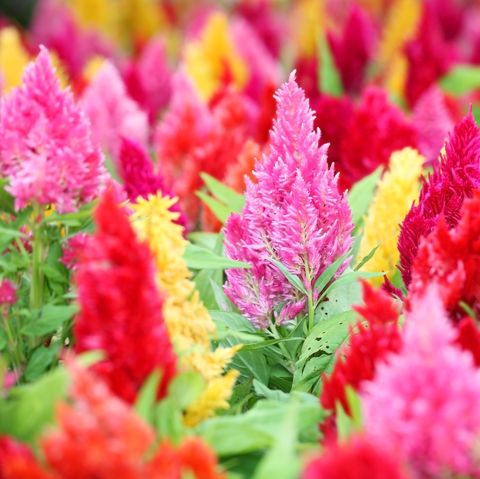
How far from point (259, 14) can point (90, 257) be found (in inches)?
196

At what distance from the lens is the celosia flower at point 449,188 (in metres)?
1.64

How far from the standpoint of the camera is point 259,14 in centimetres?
600

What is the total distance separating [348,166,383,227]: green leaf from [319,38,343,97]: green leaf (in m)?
1.53

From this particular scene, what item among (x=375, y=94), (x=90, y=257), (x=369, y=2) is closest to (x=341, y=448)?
(x=90, y=257)

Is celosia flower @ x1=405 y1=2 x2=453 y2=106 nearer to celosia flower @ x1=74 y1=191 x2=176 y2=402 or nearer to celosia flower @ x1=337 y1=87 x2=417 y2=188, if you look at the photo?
celosia flower @ x1=337 y1=87 x2=417 y2=188

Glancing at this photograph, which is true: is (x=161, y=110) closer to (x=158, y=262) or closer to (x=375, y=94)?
(x=375, y=94)

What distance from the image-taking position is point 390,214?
1892mm

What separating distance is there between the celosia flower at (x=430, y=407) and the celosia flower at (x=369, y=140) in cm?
128

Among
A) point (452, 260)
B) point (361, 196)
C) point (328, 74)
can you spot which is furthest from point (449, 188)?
point (328, 74)

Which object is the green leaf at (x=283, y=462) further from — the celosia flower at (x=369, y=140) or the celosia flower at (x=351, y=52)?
the celosia flower at (x=351, y=52)

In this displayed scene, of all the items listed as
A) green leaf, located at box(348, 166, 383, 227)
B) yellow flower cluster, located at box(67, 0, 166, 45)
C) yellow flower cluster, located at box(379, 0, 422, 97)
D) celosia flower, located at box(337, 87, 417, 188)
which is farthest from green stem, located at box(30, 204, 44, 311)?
yellow flower cluster, located at box(67, 0, 166, 45)

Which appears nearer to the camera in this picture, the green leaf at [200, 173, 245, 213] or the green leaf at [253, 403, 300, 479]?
the green leaf at [253, 403, 300, 479]

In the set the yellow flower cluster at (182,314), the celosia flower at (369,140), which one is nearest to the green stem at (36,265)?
the yellow flower cluster at (182,314)

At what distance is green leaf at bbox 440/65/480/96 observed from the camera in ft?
12.0
